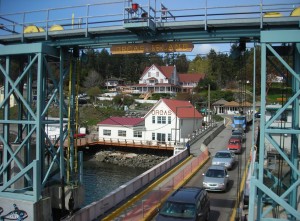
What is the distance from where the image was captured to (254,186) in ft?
32.5

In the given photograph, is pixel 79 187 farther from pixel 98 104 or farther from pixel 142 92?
pixel 142 92

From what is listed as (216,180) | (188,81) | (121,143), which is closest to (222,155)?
(216,180)

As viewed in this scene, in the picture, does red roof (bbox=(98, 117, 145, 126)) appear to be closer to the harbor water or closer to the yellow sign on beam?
the harbor water

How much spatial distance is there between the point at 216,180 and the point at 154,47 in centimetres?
1030

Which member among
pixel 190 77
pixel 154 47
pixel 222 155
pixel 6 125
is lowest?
pixel 222 155

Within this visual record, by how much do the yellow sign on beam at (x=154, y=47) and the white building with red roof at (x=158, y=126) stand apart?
111ft

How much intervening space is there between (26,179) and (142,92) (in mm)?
88926

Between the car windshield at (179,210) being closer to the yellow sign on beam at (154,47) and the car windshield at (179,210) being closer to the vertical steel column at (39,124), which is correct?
the vertical steel column at (39,124)

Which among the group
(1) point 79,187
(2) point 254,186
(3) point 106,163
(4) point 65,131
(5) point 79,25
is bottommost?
(3) point 106,163

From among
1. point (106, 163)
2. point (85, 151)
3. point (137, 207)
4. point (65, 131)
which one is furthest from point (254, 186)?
point (85, 151)

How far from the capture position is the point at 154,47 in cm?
1288

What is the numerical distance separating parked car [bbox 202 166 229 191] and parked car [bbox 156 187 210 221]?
576 centimetres

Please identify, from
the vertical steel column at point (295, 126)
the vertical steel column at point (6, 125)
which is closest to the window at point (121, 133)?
the vertical steel column at point (6, 125)

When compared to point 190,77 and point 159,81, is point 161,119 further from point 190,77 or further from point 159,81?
point 190,77
